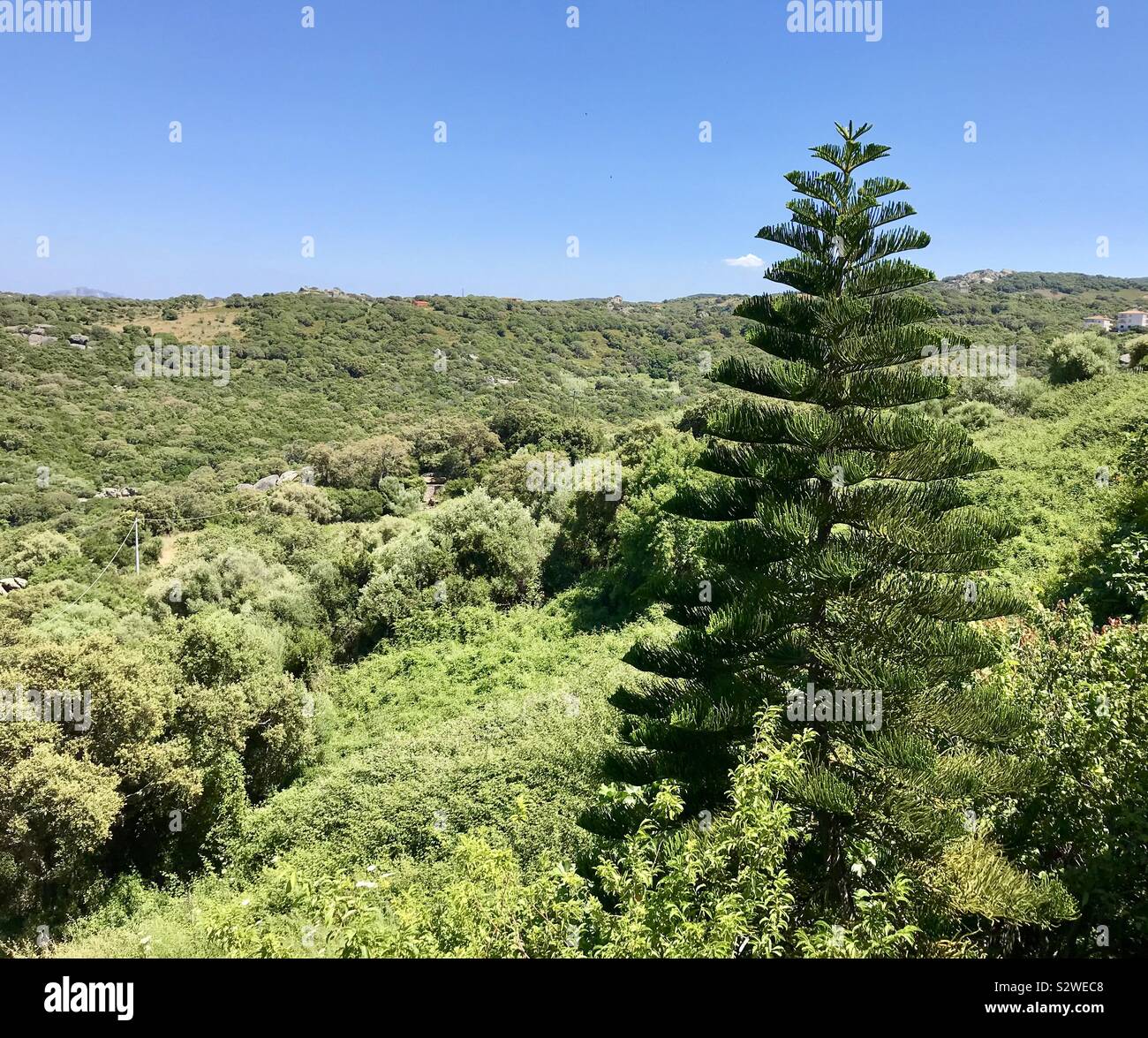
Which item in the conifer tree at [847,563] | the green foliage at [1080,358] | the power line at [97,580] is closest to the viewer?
the conifer tree at [847,563]

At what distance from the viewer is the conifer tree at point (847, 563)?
5.07m

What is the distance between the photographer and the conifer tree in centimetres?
507

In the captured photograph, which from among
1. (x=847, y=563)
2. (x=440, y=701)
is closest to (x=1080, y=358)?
(x=440, y=701)

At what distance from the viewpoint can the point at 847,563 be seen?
201 inches

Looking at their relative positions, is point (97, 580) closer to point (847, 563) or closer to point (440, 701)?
point (440, 701)

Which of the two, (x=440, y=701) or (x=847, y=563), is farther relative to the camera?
(x=440, y=701)

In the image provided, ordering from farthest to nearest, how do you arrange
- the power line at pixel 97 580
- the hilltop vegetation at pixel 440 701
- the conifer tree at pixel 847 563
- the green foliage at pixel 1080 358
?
1. the green foliage at pixel 1080 358
2. the power line at pixel 97 580
3. the conifer tree at pixel 847 563
4. the hilltop vegetation at pixel 440 701

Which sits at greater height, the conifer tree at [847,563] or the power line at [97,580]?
the conifer tree at [847,563]

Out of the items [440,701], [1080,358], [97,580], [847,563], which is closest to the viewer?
[847,563]

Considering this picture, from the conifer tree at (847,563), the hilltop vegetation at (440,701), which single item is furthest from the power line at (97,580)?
the conifer tree at (847,563)

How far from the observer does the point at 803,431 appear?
553cm

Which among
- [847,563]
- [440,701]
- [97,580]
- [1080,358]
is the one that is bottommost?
[440,701]

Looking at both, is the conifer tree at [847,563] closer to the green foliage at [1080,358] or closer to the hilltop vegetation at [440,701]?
the hilltop vegetation at [440,701]

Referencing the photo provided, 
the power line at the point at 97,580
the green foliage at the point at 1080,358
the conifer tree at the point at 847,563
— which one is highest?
the green foliage at the point at 1080,358
